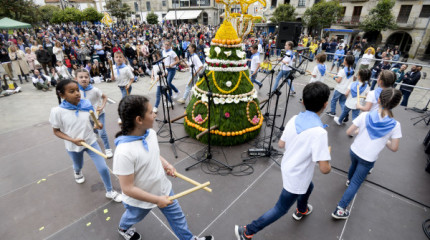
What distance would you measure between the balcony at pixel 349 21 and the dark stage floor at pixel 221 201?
26175 mm

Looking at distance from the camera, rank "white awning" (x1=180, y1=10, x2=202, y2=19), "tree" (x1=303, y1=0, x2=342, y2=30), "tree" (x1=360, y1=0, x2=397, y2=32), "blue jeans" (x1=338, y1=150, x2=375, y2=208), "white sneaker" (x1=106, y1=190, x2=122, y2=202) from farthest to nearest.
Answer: "white awning" (x1=180, y1=10, x2=202, y2=19), "tree" (x1=303, y1=0, x2=342, y2=30), "tree" (x1=360, y1=0, x2=397, y2=32), "white sneaker" (x1=106, y1=190, x2=122, y2=202), "blue jeans" (x1=338, y1=150, x2=375, y2=208)

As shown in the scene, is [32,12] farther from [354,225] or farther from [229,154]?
[354,225]

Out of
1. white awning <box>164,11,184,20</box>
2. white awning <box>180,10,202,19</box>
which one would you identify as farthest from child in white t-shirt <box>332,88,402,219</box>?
white awning <box>164,11,184,20</box>

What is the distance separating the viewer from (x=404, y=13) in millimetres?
21688

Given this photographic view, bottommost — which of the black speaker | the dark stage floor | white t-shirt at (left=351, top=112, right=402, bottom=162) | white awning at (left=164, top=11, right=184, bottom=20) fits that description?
the dark stage floor

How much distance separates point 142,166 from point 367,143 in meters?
2.73

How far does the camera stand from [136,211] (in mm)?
2158

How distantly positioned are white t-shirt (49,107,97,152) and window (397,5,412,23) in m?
31.0

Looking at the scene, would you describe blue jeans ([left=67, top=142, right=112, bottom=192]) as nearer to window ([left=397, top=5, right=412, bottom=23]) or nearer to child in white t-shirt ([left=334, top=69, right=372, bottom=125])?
child in white t-shirt ([left=334, top=69, right=372, bottom=125])

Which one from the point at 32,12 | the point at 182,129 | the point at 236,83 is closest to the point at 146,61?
the point at 182,129

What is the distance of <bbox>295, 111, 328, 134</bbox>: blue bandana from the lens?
76.0 inches

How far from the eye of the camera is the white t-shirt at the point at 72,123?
2.68 metres

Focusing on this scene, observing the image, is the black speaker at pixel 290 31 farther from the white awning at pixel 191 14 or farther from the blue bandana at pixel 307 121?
the white awning at pixel 191 14

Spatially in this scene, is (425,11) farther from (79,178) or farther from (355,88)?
(79,178)
